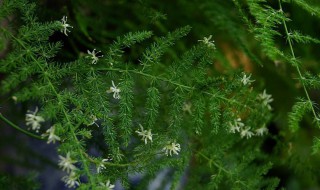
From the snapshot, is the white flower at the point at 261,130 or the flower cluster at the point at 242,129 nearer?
the flower cluster at the point at 242,129

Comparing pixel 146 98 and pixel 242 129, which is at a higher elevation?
pixel 146 98

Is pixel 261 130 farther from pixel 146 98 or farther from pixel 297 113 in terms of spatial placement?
pixel 146 98

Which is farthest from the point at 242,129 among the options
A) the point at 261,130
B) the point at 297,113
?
the point at 297,113

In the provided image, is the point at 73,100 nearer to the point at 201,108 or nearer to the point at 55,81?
the point at 55,81

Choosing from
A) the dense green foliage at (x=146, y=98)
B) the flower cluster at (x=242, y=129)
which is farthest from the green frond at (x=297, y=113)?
the flower cluster at (x=242, y=129)

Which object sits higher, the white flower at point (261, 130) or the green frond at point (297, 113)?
the green frond at point (297, 113)

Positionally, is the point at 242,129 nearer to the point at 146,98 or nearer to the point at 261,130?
the point at 261,130

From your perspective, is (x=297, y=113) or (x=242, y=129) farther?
(x=242, y=129)

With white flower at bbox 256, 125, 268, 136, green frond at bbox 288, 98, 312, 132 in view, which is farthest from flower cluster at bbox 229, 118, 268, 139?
green frond at bbox 288, 98, 312, 132

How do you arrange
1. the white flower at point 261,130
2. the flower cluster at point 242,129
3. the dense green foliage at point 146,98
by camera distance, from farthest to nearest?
the white flower at point 261,130 → the flower cluster at point 242,129 → the dense green foliage at point 146,98

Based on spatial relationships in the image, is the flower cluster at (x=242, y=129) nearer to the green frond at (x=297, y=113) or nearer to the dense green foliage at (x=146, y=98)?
the dense green foliage at (x=146, y=98)

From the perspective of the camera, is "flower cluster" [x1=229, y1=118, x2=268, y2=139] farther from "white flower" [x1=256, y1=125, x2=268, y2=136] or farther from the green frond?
the green frond

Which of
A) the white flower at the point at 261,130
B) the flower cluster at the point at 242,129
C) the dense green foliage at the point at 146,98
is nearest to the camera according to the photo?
the dense green foliage at the point at 146,98
